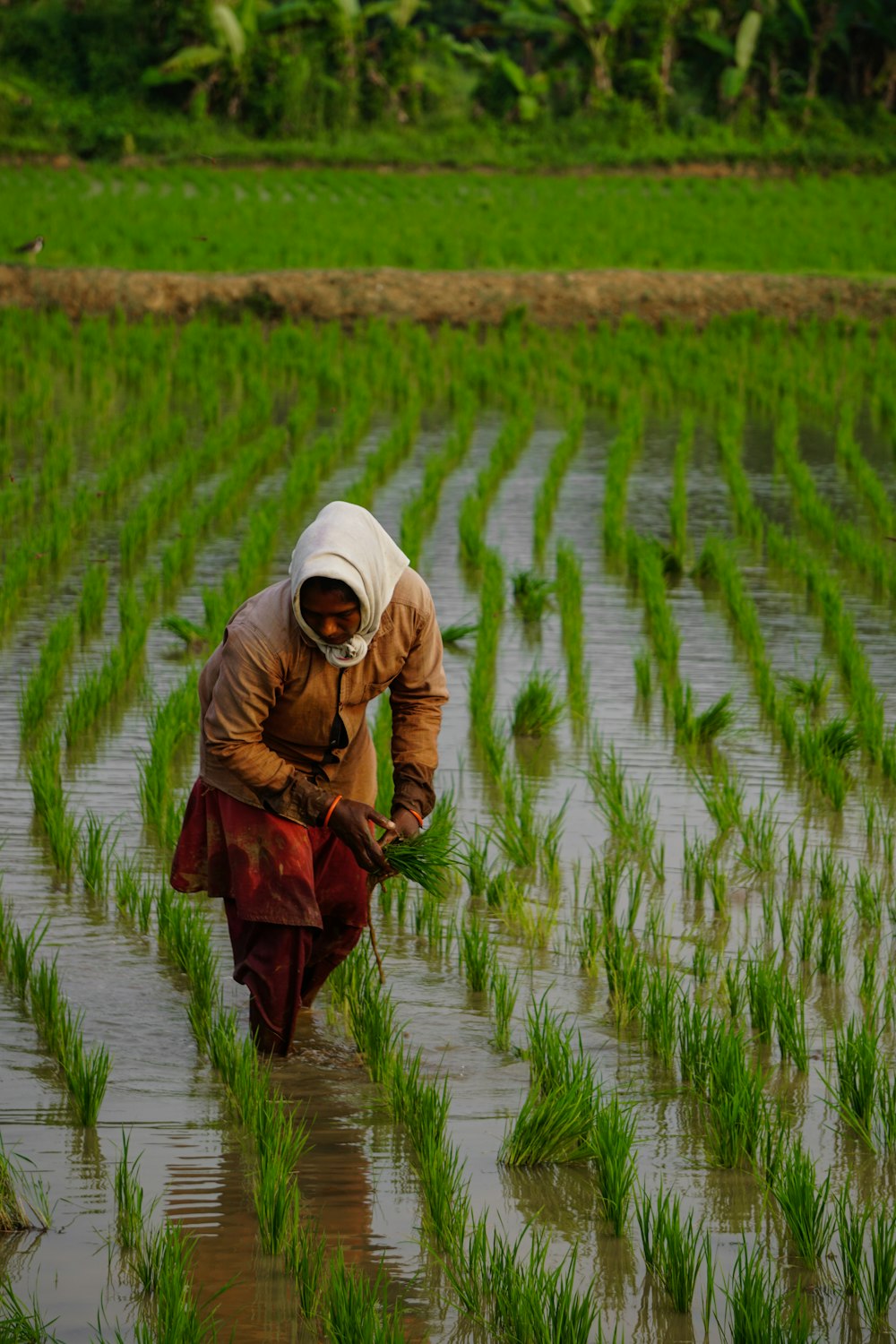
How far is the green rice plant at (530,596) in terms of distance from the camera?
20.2 ft

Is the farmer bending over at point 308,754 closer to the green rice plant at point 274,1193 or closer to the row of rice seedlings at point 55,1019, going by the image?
the row of rice seedlings at point 55,1019

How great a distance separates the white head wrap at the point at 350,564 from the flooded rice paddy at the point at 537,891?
0.72 metres

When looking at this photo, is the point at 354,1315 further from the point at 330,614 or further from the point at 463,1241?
the point at 330,614

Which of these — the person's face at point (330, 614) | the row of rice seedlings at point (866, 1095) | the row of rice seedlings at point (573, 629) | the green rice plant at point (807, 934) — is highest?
the person's face at point (330, 614)

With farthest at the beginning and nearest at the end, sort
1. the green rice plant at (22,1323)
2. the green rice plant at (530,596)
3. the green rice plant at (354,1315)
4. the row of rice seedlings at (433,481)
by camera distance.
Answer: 1. the row of rice seedlings at (433,481)
2. the green rice plant at (530,596)
3. the green rice plant at (22,1323)
4. the green rice plant at (354,1315)

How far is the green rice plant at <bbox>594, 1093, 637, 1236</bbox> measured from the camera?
2.46 m

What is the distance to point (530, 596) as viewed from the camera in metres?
6.18

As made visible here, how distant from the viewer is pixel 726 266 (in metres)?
14.7

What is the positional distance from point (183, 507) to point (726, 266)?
8229 mm

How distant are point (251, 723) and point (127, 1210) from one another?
31.2 inches

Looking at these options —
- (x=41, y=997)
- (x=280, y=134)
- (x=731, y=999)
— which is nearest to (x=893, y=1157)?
(x=731, y=999)

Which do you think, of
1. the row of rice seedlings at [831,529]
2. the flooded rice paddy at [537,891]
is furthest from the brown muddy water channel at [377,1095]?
the row of rice seedlings at [831,529]

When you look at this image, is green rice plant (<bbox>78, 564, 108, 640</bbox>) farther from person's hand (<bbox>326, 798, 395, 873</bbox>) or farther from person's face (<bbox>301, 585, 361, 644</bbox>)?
person's face (<bbox>301, 585, 361, 644</bbox>)

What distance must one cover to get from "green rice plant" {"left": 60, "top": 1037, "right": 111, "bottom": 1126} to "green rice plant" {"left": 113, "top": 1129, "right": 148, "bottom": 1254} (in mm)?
242
